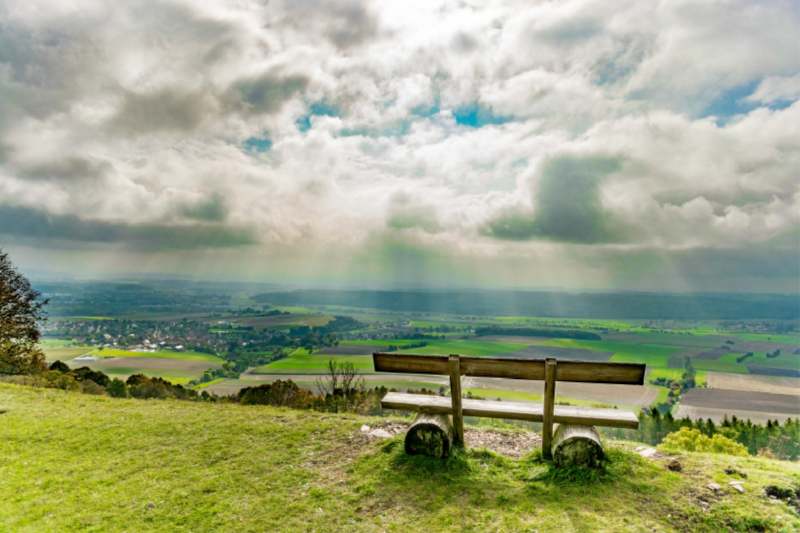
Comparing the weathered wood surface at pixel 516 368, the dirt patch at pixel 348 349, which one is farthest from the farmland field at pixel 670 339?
the weathered wood surface at pixel 516 368

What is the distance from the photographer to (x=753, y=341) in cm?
8269

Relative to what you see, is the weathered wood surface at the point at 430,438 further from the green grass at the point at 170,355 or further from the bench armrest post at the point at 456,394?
the green grass at the point at 170,355

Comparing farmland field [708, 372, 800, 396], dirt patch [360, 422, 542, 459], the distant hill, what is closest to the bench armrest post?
dirt patch [360, 422, 542, 459]

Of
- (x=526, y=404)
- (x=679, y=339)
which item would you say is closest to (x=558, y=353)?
(x=679, y=339)

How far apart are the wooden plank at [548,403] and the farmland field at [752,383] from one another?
61557 millimetres

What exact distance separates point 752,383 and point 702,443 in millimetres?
62944

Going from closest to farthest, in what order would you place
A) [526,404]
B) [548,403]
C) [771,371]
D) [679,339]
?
[548,403]
[526,404]
[771,371]
[679,339]

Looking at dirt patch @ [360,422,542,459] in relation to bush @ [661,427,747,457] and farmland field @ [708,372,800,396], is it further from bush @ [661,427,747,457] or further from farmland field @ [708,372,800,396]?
farmland field @ [708,372,800,396]

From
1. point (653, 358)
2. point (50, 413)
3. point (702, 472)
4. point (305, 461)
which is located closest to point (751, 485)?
point (702, 472)

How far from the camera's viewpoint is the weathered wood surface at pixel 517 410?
475 cm

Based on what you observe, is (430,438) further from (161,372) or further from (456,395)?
(161,372)

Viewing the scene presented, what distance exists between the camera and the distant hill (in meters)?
134

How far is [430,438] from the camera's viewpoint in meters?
5.11

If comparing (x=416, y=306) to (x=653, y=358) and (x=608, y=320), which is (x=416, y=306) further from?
(x=653, y=358)
